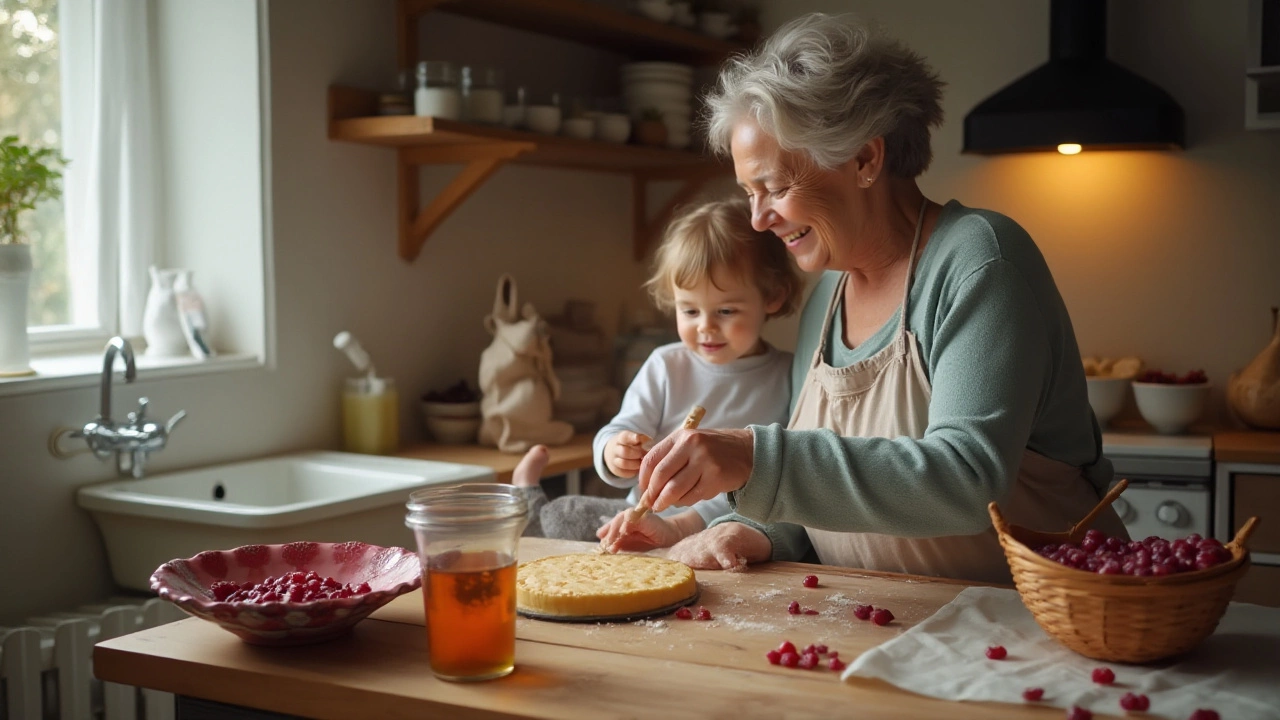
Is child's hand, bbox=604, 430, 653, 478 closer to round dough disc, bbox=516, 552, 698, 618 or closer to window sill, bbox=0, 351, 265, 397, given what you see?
round dough disc, bbox=516, 552, 698, 618

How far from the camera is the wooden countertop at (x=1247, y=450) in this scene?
2.89m

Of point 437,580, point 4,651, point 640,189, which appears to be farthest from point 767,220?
point 640,189

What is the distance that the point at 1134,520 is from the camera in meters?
3.03

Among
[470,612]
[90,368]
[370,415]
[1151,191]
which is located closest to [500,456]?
[370,415]

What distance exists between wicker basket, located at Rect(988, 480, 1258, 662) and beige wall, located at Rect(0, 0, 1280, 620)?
1.87 m

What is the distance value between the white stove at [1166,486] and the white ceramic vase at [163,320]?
2.20m

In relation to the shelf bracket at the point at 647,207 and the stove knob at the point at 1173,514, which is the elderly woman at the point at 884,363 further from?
the shelf bracket at the point at 647,207

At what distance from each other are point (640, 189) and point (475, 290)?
0.91 m

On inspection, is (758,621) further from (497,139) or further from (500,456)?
(497,139)

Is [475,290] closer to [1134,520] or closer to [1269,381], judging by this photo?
[1134,520]

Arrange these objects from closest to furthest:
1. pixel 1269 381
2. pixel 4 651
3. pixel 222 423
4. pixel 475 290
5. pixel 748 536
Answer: pixel 748 536
pixel 4 651
pixel 222 423
pixel 1269 381
pixel 475 290

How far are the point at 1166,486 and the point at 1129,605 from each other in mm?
2014

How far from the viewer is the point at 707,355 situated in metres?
2.30

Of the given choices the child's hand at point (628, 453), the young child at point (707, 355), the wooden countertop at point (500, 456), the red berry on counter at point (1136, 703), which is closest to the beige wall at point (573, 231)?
the wooden countertop at point (500, 456)
